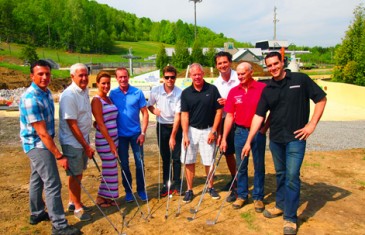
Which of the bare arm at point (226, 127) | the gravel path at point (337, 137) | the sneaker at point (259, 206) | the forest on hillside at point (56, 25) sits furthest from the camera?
the forest on hillside at point (56, 25)

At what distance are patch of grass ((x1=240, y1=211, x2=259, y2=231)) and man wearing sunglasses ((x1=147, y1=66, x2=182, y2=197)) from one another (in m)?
1.25

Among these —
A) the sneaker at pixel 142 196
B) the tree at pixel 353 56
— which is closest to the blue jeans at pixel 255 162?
the sneaker at pixel 142 196

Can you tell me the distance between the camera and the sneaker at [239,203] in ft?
15.4

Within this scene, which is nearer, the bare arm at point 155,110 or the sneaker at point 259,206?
the sneaker at point 259,206

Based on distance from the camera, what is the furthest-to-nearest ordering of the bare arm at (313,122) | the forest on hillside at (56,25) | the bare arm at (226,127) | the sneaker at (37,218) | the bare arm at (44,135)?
the forest on hillside at (56,25) < the bare arm at (226,127) < the sneaker at (37,218) < the bare arm at (313,122) < the bare arm at (44,135)

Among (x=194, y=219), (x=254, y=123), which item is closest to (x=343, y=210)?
(x=254, y=123)

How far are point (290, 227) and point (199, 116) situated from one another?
6.37 feet

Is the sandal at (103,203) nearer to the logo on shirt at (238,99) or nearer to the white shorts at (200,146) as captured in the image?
the white shorts at (200,146)

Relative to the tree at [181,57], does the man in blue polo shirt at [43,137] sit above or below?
below

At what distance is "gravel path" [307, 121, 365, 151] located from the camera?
9039 mm

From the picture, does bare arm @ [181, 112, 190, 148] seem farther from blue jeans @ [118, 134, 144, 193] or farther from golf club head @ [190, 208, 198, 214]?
golf club head @ [190, 208, 198, 214]

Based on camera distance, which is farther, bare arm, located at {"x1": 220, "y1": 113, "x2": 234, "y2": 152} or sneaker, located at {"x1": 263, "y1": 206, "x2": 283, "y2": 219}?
bare arm, located at {"x1": 220, "y1": 113, "x2": 234, "y2": 152}

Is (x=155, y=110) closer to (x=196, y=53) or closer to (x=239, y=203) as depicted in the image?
(x=239, y=203)

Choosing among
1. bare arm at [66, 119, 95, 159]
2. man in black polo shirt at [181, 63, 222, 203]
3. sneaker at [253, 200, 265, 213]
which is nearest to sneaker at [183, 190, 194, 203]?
man in black polo shirt at [181, 63, 222, 203]
